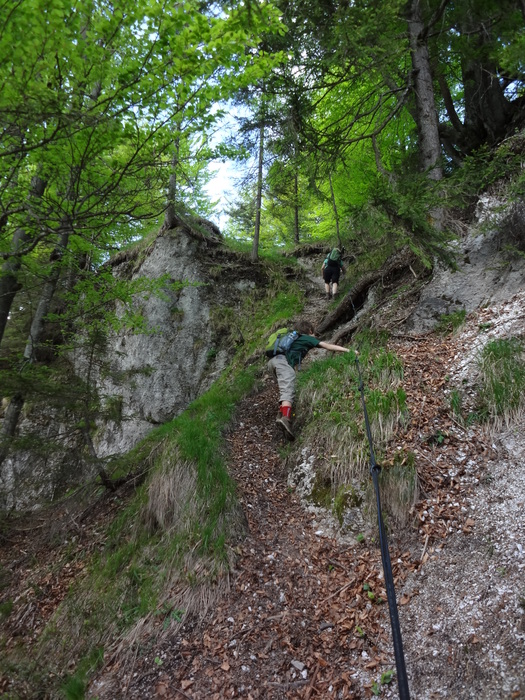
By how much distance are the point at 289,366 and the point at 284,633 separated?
3891 millimetres

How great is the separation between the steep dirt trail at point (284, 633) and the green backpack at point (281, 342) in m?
2.94

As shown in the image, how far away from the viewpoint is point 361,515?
4090 millimetres

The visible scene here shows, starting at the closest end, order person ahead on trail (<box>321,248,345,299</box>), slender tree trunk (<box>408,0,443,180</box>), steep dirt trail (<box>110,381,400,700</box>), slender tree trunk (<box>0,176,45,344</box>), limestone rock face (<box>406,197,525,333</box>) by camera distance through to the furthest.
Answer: steep dirt trail (<box>110,381,400,700</box>), slender tree trunk (<box>0,176,45,344</box>), limestone rock face (<box>406,197,525,333</box>), slender tree trunk (<box>408,0,443,180</box>), person ahead on trail (<box>321,248,345,299</box>)

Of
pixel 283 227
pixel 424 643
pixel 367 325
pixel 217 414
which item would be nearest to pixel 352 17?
pixel 367 325

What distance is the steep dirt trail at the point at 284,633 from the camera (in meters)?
2.97

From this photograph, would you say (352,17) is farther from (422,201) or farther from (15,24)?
(15,24)

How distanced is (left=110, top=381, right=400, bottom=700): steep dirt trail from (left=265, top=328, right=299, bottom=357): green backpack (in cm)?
294

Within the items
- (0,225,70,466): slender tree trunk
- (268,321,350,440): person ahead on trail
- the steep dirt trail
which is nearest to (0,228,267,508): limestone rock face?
(0,225,70,466): slender tree trunk

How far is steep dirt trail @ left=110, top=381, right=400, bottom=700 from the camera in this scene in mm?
2973

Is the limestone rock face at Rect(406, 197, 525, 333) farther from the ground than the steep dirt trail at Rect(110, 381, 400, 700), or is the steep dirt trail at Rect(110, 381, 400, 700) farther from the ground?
the limestone rock face at Rect(406, 197, 525, 333)

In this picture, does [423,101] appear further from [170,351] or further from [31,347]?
[31,347]

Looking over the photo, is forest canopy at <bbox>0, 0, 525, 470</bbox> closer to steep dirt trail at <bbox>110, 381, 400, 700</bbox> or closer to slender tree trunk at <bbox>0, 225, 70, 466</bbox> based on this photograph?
slender tree trunk at <bbox>0, 225, 70, 466</bbox>

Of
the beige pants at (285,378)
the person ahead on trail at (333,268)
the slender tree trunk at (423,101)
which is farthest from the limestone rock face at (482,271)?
the person ahead on trail at (333,268)

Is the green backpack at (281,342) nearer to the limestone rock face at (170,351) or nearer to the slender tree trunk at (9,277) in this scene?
the slender tree trunk at (9,277)
